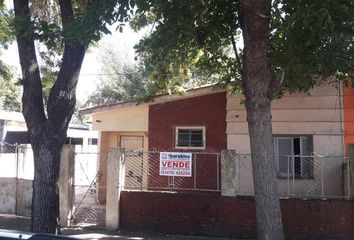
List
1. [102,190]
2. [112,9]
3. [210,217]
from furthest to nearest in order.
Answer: [102,190]
[210,217]
[112,9]

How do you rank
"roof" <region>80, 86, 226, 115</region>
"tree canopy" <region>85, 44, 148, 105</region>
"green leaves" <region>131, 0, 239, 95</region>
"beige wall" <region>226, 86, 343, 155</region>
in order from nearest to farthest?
"green leaves" <region>131, 0, 239, 95</region>
"beige wall" <region>226, 86, 343, 155</region>
"roof" <region>80, 86, 226, 115</region>
"tree canopy" <region>85, 44, 148, 105</region>

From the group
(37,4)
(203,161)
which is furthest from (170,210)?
(37,4)

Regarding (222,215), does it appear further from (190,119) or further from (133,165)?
(133,165)

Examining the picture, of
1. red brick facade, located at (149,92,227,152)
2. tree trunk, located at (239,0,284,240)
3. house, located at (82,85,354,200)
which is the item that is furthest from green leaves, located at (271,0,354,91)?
red brick facade, located at (149,92,227,152)

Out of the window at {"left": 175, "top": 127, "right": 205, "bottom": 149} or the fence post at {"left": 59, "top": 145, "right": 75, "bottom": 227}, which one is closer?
the fence post at {"left": 59, "top": 145, "right": 75, "bottom": 227}

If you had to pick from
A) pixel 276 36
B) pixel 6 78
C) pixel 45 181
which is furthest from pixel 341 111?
pixel 6 78

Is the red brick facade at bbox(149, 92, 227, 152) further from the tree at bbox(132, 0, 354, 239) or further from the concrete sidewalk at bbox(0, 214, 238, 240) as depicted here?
the concrete sidewalk at bbox(0, 214, 238, 240)

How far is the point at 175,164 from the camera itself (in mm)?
12305

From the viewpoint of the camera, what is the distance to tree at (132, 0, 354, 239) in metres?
7.73

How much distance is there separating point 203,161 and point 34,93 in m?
6.45

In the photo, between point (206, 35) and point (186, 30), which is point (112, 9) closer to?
point (186, 30)

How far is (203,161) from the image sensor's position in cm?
1435

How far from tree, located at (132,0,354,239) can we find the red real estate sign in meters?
2.34

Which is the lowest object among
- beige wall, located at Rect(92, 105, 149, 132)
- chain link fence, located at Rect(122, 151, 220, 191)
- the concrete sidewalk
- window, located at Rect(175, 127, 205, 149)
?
the concrete sidewalk
